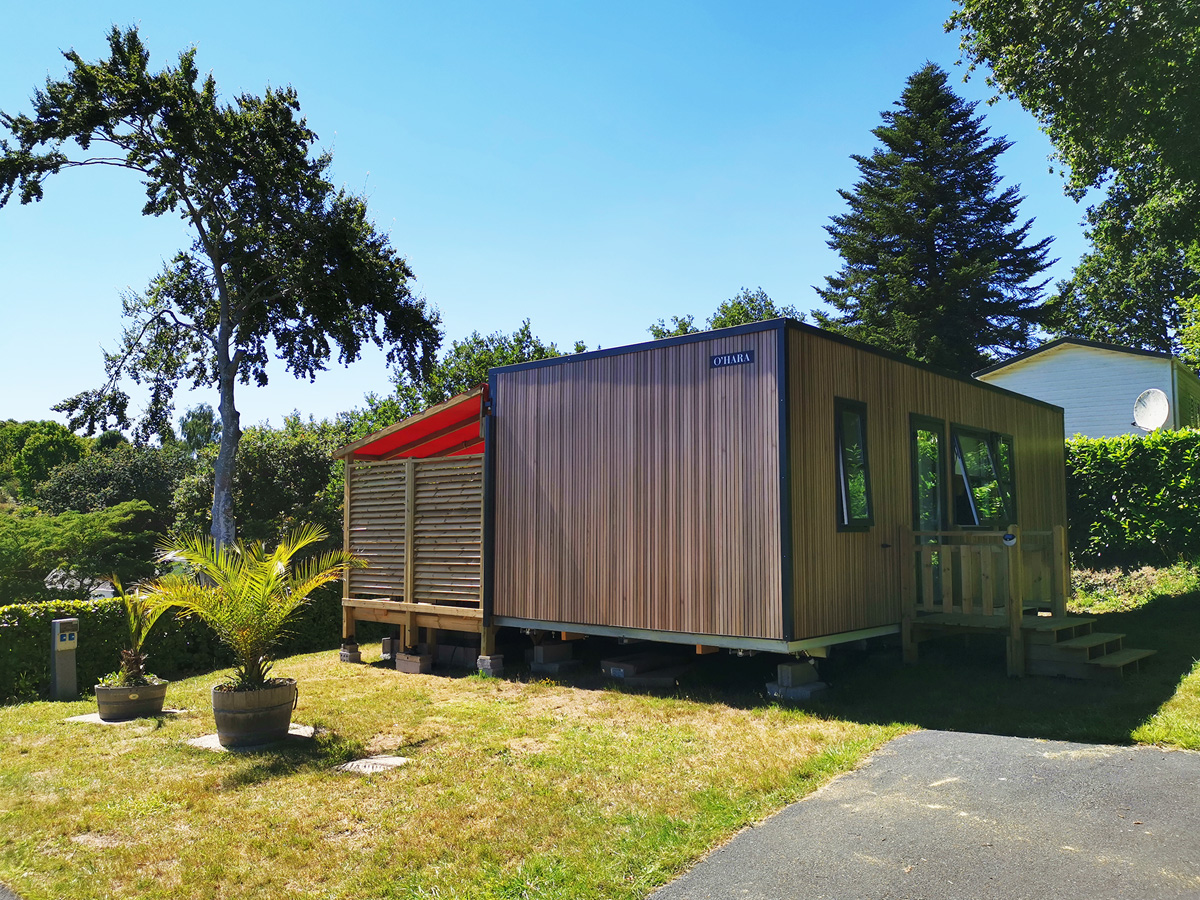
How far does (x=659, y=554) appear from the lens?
8.43m

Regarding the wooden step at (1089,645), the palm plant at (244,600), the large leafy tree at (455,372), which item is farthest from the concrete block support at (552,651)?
the large leafy tree at (455,372)

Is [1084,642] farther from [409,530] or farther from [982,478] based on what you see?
[409,530]

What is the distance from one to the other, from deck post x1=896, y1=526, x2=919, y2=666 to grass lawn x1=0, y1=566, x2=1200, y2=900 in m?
0.20

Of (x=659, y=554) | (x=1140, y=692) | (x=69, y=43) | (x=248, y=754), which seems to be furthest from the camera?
(x=69, y=43)

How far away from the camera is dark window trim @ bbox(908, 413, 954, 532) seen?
9359mm

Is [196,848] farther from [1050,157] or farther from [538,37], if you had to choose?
[1050,157]

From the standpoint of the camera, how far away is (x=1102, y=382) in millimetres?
22047

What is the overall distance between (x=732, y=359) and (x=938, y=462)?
138 inches

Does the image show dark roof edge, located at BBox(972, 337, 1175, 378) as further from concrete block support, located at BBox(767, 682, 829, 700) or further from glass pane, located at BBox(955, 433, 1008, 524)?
concrete block support, located at BBox(767, 682, 829, 700)

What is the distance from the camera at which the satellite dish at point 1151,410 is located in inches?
681

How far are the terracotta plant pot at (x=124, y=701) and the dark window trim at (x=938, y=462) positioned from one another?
8.01 meters

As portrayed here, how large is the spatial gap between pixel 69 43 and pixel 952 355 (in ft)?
93.5

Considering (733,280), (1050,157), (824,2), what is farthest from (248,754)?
(733,280)

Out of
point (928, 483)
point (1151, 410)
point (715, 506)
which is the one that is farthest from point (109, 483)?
point (1151, 410)
